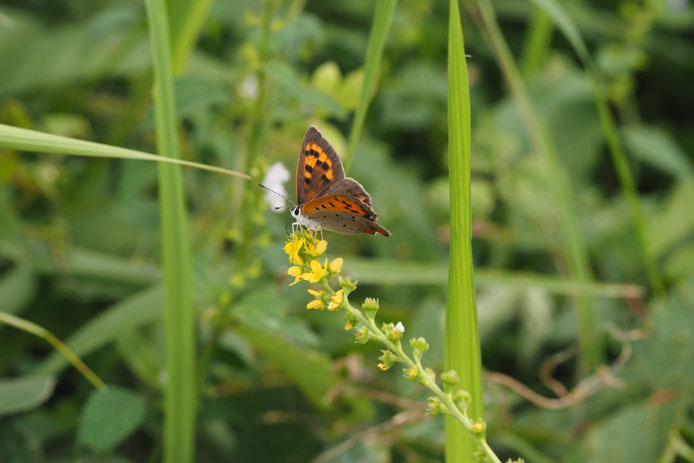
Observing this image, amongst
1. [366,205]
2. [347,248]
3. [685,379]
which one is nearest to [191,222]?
[347,248]

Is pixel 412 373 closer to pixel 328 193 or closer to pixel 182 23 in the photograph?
pixel 328 193

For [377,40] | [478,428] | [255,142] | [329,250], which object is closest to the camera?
[478,428]

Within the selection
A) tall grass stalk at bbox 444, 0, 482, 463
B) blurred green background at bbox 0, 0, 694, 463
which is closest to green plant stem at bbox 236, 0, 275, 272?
blurred green background at bbox 0, 0, 694, 463

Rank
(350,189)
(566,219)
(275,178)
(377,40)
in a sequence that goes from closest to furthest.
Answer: (350,189) < (377,40) < (275,178) < (566,219)

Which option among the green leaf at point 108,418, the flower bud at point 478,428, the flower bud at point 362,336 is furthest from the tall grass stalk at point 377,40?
the green leaf at point 108,418

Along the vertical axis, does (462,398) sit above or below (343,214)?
below

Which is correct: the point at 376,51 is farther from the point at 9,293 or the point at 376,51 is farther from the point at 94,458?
the point at 9,293

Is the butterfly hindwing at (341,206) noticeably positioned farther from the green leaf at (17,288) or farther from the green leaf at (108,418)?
the green leaf at (17,288)

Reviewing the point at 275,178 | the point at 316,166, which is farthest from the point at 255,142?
the point at 316,166
